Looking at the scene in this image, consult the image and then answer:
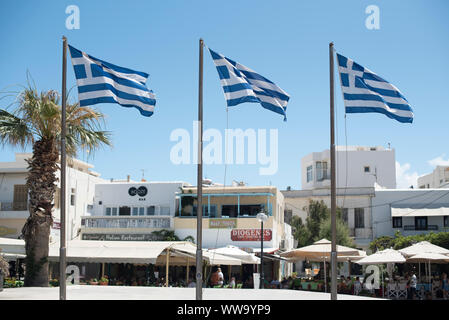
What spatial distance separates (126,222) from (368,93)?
91.1 feet

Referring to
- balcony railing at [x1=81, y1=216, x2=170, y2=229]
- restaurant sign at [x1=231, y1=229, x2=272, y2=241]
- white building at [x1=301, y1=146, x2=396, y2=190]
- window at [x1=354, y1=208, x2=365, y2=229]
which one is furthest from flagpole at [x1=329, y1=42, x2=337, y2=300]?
white building at [x1=301, y1=146, x2=396, y2=190]

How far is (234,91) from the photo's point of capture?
51.9 feet

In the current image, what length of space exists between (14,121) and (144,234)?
62.2 feet

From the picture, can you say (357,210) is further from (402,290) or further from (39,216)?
(39,216)

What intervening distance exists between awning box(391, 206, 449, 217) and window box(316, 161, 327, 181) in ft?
59.8

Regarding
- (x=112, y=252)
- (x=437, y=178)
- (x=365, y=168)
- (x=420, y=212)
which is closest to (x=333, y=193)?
(x=112, y=252)

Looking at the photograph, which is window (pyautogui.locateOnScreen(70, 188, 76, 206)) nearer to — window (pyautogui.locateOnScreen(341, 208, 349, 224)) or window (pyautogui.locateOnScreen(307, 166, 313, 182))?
window (pyautogui.locateOnScreen(341, 208, 349, 224))

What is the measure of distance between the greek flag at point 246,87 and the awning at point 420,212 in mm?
35855

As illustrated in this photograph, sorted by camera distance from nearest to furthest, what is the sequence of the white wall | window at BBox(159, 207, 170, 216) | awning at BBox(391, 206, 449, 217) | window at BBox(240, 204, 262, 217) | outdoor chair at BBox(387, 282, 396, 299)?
outdoor chair at BBox(387, 282, 396, 299) → window at BBox(240, 204, 262, 217) → window at BBox(159, 207, 170, 216) → the white wall → awning at BBox(391, 206, 449, 217)

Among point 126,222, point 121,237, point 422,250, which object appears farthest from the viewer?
point 126,222

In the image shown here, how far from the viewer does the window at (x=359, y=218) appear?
54.4 metres

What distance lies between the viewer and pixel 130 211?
143ft

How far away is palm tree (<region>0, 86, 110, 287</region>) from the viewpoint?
22328mm
